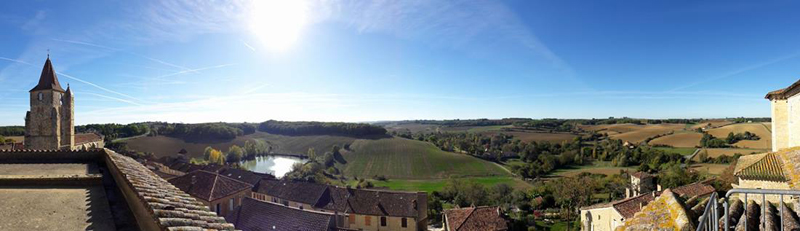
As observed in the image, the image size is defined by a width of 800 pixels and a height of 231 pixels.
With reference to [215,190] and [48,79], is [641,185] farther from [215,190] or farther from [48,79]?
[48,79]

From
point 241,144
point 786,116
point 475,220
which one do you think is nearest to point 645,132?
point 475,220

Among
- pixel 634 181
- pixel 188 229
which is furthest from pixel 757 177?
pixel 634 181

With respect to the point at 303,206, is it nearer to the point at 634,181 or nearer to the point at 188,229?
the point at 188,229

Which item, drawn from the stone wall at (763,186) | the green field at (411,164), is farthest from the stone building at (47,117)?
the green field at (411,164)

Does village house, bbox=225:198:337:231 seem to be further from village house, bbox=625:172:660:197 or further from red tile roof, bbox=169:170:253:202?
village house, bbox=625:172:660:197

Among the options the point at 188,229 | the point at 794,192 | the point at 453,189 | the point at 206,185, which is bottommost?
the point at 453,189
